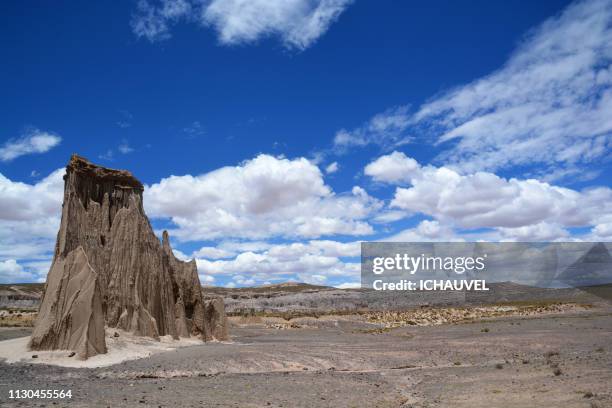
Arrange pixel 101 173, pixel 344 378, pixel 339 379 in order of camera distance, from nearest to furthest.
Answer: pixel 339 379
pixel 344 378
pixel 101 173

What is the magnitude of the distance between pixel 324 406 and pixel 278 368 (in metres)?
9.83

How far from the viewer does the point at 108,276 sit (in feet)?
109

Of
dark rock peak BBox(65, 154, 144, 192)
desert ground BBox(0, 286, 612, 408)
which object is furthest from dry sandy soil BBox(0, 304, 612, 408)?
dark rock peak BBox(65, 154, 144, 192)

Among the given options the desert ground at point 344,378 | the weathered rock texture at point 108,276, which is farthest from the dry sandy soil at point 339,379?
the weathered rock texture at point 108,276

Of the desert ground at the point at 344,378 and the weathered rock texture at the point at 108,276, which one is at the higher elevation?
the weathered rock texture at the point at 108,276

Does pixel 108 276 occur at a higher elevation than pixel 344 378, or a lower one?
higher

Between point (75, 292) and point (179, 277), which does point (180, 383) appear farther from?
point (179, 277)

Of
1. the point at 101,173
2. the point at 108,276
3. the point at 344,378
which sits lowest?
the point at 344,378

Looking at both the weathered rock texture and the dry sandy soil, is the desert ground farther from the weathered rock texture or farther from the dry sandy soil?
the weathered rock texture

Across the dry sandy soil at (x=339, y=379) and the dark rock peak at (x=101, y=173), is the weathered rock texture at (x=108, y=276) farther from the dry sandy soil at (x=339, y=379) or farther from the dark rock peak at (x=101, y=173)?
the dry sandy soil at (x=339, y=379)

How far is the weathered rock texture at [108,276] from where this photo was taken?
25547 millimetres

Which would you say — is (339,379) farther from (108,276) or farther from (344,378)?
(108,276)

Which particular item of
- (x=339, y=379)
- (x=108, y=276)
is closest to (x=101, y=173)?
(x=108, y=276)

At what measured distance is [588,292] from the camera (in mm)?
132750
